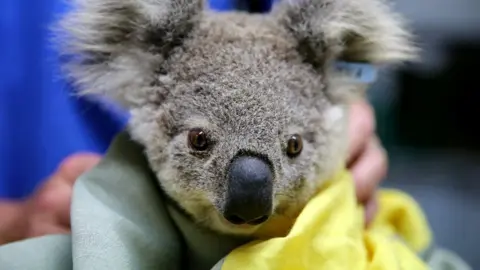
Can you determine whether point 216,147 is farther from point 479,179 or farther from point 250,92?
point 479,179

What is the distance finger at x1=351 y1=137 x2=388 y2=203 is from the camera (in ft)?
4.05

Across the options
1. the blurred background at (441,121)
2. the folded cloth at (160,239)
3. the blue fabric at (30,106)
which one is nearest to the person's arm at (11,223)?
the blue fabric at (30,106)

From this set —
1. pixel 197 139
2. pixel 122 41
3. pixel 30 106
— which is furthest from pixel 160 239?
pixel 30 106

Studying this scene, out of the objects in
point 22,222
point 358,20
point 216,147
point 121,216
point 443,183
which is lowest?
point 443,183

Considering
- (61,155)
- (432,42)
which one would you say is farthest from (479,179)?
(61,155)

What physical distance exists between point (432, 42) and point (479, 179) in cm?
64

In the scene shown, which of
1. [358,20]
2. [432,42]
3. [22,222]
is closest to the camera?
[358,20]

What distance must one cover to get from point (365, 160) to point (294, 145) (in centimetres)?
39

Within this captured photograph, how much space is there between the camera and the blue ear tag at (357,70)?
1107 mm

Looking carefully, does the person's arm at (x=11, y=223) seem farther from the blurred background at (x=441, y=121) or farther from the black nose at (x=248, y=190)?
the blurred background at (x=441, y=121)

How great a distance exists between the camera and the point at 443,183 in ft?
9.85

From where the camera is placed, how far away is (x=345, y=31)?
1.06m

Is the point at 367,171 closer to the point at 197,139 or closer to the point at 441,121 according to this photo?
the point at 197,139

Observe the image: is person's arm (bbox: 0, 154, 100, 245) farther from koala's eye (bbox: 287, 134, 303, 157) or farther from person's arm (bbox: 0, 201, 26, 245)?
koala's eye (bbox: 287, 134, 303, 157)
